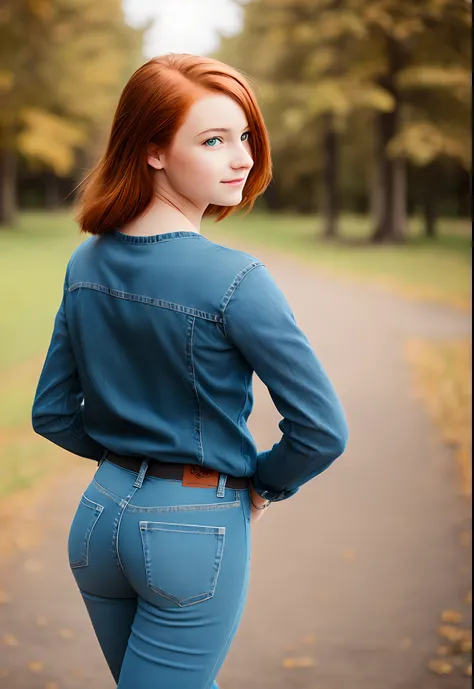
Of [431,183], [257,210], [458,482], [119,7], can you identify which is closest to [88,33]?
[119,7]

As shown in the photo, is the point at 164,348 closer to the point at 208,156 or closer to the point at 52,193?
the point at 208,156

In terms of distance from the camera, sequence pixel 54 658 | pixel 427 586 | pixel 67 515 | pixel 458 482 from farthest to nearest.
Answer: pixel 458 482 → pixel 67 515 → pixel 427 586 → pixel 54 658

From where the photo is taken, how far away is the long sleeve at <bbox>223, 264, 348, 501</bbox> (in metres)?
1.62

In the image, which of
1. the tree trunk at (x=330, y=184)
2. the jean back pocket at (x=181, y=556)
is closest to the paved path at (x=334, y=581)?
the jean back pocket at (x=181, y=556)

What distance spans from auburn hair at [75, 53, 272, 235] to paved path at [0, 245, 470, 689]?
250 cm

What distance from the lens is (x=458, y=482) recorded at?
6.01 meters

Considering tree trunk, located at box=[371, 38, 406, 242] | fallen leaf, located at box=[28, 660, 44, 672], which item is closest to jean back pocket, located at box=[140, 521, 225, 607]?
fallen leaf, located at box=[28, 660, 44, 672]

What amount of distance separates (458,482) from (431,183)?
57.9ft

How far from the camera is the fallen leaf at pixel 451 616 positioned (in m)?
4.21

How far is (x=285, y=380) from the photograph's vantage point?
1.66m

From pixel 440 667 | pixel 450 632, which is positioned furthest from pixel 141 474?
pixel 450 632

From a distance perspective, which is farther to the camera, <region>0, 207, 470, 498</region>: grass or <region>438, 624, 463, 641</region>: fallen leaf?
<region>0, 207, 470, 498</region>: grass

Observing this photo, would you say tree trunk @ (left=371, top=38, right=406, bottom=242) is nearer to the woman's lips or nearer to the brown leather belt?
the woman's lips

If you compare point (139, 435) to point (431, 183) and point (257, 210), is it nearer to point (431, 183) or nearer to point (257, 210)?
point (431, 183)
